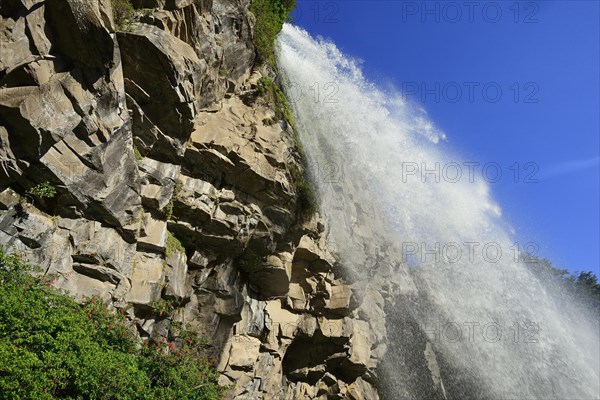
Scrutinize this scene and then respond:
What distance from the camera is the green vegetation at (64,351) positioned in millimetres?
6277

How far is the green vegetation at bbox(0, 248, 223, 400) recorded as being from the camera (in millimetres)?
6277

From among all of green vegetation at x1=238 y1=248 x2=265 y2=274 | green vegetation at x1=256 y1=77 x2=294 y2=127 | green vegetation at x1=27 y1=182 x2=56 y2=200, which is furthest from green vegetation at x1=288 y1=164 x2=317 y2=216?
green vegetation at x1=27 y1=182 x2=56 y2=200

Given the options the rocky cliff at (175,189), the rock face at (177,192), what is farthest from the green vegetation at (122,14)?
the rock face at (177,192)

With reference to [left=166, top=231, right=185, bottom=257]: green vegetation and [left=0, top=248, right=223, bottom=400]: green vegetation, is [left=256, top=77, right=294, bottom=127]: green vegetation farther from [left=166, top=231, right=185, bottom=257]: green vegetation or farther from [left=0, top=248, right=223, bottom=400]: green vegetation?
[left=0, top=248, right=223, bottom=400]: green vegetation

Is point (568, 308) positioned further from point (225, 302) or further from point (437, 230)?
point (225, 302)

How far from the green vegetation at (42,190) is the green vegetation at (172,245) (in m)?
3.87

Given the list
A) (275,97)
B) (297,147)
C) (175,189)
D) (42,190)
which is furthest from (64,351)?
(275,97)

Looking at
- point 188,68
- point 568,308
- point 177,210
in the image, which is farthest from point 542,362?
point 188,68

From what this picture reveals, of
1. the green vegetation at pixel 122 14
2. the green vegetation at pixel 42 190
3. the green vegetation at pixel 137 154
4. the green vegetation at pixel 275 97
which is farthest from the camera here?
the green vegetation at pixel 275 97

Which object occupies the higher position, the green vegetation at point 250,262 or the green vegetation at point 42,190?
the green vegetation at point 250,262

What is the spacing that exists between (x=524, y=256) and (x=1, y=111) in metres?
32.6

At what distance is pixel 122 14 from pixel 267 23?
24.5ft

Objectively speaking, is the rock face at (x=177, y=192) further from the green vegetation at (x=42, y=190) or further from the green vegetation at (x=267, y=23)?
the green vegetation at (x=267, y=23)

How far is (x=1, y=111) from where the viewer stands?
7699 mm
